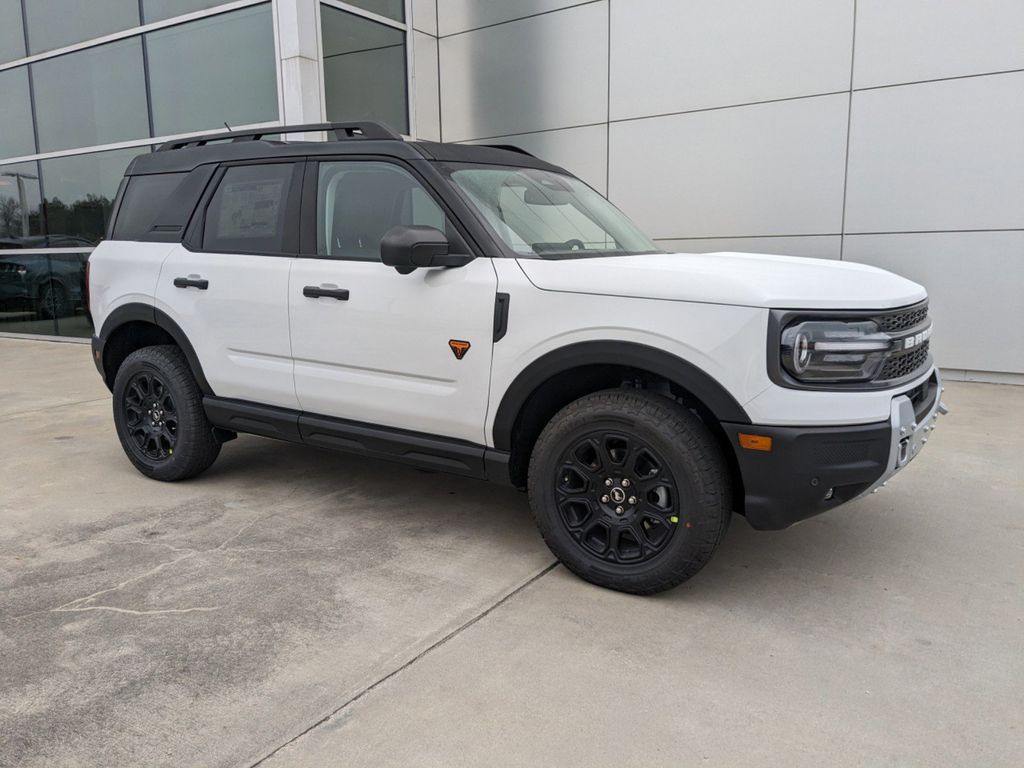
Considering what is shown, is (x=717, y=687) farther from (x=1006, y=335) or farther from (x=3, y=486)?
(x=1006, y=335)

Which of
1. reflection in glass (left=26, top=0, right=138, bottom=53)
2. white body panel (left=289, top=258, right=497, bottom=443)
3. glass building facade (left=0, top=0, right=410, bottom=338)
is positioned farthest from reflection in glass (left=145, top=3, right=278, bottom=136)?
white body panel (left=289, top=258, right=497, bottom=443)

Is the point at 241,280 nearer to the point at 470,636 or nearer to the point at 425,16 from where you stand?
the point at 470,636

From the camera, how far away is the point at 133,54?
11.0 m

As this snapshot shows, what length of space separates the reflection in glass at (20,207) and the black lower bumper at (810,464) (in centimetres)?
1312

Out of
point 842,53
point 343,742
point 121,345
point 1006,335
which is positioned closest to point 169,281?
point 121,345

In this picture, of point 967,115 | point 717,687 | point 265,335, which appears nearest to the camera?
point 717,687

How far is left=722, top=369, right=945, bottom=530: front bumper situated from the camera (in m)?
2.76

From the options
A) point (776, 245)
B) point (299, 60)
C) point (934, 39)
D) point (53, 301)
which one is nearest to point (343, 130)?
point (299, 60)

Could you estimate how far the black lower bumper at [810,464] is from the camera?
276cm

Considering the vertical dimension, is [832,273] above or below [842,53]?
below

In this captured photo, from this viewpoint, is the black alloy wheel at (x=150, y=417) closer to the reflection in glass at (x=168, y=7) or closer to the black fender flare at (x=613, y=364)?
the black fender flare at (x=613, y=364)

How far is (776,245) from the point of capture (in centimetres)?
852

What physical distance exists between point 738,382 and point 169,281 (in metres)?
3.28

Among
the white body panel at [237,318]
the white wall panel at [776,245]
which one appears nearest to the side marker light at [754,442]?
the white body panel at [237,318]
